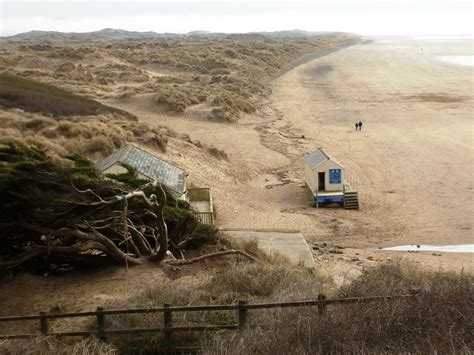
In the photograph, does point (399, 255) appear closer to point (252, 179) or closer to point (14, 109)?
point (252, 179)

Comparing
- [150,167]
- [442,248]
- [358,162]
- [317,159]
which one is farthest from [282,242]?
[358,162]

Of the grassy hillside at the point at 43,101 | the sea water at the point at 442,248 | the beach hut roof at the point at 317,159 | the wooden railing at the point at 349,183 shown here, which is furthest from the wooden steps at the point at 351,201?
the grassy hillside at the point at 43,101

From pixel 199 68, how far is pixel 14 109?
43638 mm

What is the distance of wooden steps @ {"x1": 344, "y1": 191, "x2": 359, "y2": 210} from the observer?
23156mm

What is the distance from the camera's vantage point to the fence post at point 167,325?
7699mm

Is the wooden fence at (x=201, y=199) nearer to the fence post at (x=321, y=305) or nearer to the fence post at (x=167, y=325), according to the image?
the fence post at (x=167, y=325)

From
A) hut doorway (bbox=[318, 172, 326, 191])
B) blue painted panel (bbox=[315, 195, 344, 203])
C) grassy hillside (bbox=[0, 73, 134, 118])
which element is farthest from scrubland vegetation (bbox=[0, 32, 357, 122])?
blue painted panel (bbox=[315, 195, 344, 203])

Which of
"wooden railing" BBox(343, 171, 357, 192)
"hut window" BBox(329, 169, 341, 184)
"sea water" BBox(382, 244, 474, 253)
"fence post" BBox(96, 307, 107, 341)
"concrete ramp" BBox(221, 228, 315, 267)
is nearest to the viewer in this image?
"fence post" BBox(96, 307, 107, 341)

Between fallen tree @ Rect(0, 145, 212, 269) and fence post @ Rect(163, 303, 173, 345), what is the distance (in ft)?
7.94

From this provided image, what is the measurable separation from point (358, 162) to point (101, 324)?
23.7 m

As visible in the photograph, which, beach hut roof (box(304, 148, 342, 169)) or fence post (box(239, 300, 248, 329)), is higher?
fence post (box(239, 300, 248, 329))

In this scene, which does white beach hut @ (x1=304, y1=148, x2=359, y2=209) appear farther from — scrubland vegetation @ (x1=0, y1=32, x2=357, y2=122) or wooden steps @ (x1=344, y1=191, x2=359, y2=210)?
scrubland vegetation @ (x1=0, y1=32, x2=357, y2=122)

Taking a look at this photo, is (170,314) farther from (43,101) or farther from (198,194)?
(43,101)

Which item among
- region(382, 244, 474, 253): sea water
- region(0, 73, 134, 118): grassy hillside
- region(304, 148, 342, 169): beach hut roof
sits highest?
region(0, 73, 134, 118): grassy hillside
